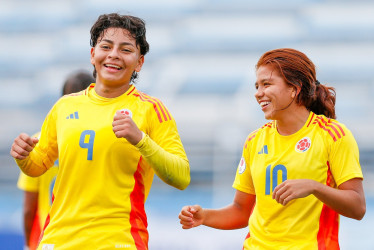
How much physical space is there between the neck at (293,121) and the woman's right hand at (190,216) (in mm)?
443

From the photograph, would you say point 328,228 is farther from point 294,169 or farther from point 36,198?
point 36,198

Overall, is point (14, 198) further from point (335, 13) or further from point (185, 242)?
point (335, 13)

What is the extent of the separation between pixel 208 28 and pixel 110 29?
715cm

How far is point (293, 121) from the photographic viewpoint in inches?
103

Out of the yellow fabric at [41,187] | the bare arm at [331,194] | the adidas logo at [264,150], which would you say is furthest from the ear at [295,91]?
the yellow fabric at [41,187]

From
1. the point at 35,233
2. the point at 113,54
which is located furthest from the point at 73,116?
the point at 35,233

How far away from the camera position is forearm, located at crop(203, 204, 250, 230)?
2.69 metres

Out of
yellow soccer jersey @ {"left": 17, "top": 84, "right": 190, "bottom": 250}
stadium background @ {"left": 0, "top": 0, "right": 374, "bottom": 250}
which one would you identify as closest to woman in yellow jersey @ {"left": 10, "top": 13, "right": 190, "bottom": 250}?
yellow soccer jersey @ {"left": 17, "top": 84, "right": 190, "bottom": 250}

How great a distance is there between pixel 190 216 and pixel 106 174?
1.21 feet

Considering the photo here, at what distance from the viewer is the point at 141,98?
A: 8.34 feet

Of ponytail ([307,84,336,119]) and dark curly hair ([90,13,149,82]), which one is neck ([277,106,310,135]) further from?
dark curly hair ([90,13,149,82])

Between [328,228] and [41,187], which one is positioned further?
[41,187]

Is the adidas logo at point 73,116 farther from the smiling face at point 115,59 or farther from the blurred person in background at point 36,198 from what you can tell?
the blurred person in background at point 36,198

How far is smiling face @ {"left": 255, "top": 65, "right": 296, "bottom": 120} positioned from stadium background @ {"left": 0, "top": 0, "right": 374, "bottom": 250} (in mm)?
5810
